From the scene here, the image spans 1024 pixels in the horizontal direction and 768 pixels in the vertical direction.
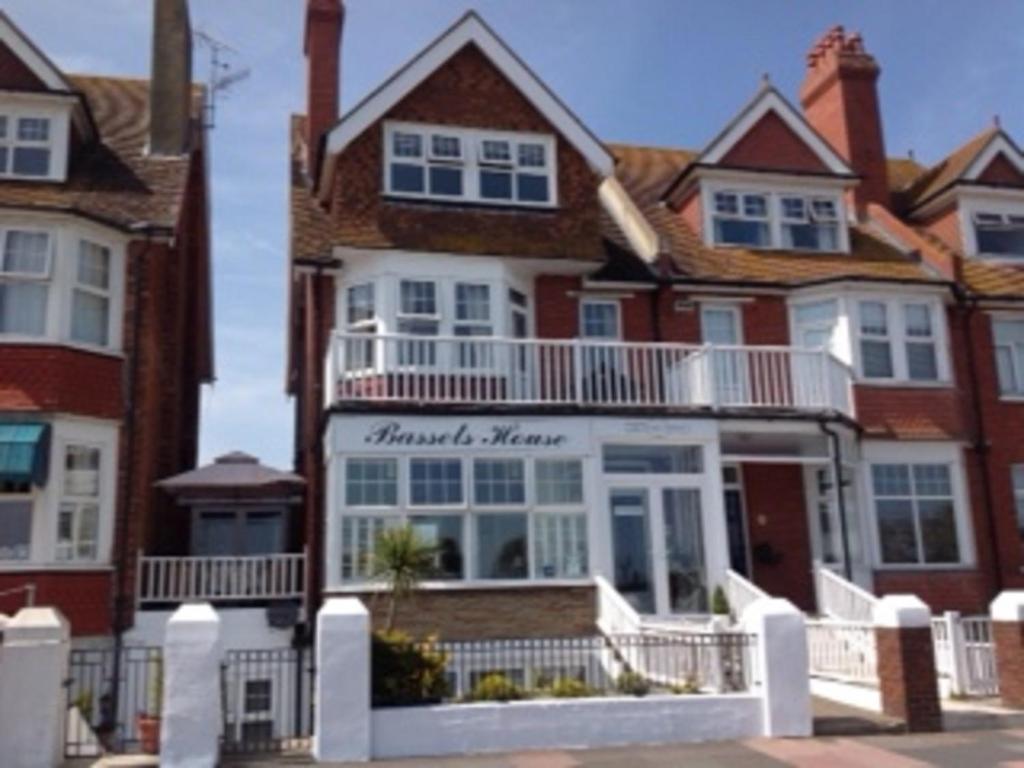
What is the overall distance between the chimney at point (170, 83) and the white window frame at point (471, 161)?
4.92m

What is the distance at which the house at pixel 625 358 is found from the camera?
16641mm

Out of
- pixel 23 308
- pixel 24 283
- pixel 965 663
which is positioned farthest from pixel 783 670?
pixel 24 283

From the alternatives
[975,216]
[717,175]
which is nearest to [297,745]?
[717,175]

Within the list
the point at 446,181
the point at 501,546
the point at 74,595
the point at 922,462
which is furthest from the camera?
the point at 922,462

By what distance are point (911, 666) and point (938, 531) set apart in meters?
8.55

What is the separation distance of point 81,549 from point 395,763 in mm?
8196

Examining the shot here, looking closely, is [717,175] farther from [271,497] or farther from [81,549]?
[81,549]

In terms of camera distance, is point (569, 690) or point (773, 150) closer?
point (569, 690)

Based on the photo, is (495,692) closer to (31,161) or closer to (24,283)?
(24,283)

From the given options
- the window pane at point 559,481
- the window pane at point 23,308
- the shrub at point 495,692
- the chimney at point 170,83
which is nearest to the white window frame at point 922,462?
the window pane at point 559,481

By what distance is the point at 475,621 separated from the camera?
52.5ft

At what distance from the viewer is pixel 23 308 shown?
55.6ft

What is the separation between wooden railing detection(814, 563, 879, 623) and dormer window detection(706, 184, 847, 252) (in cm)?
797

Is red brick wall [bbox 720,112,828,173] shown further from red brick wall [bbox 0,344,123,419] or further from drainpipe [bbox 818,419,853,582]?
red brick wall [bbox 0,344,123,419]
